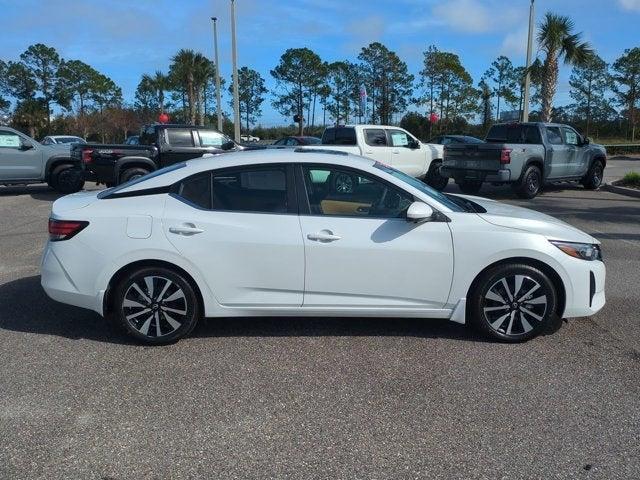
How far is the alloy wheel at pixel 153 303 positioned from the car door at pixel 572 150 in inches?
508

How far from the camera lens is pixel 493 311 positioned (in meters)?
4.53

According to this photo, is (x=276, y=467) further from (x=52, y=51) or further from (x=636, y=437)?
(x=52, y=51)

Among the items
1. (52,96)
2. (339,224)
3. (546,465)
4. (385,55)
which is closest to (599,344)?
(546,465)

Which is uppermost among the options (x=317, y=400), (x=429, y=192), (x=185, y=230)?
(x=429, y=192)

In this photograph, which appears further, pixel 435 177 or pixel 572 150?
pixel 435 177

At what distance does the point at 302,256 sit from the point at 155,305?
123cm

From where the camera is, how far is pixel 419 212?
171 inches

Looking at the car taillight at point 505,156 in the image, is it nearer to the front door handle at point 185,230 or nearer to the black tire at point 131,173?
the black tire at point 131,173

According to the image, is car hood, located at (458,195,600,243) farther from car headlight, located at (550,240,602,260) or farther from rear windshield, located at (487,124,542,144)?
rear windshield, located at (487,124,542,144)

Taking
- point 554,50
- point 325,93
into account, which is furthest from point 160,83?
point 554,50

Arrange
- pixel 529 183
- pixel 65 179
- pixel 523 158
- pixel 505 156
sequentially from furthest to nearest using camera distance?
pixel 65 179, pixel 529 183, pixel 523 158, pixel 505 156

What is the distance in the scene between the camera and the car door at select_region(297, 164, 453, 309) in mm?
4414

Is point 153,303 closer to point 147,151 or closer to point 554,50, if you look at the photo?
point 147,151

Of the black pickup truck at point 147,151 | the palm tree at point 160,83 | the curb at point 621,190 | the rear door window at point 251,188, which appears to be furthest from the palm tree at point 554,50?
the palm tree at point 160,83
